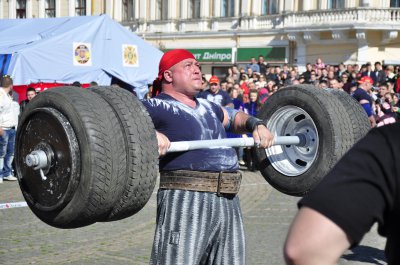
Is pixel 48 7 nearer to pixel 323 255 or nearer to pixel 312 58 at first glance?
pixel 312 58

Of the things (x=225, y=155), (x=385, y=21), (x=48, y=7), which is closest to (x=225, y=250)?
(x=225, y=155)

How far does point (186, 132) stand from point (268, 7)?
3006 cm

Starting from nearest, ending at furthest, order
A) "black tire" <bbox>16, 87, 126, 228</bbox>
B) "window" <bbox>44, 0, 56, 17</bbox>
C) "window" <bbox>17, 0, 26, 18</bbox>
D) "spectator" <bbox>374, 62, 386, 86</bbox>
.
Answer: "black tire" <bbox>16, 87, 126, 228</bbox> < "spectator" <bbox>374, 62, 386, 86</bbox> < "window" <bbox>44, 0, 56, 17</bbox> < "window" <bbox>17, 0, 26, 18</bbox>


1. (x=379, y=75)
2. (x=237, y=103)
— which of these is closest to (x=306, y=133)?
(x=237, y=103)

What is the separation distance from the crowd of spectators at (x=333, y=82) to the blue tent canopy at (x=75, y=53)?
98.0 inches

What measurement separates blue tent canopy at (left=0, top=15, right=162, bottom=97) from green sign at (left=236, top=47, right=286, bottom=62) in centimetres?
1352

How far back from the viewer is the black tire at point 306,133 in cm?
459

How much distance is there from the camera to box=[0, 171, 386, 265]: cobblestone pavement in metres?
6.45

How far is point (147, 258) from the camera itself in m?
6.54

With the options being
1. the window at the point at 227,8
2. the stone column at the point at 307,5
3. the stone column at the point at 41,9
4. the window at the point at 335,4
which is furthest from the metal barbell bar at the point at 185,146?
the stone column at the point at 41,9

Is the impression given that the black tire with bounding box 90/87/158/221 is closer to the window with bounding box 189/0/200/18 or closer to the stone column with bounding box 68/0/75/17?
the window with bounding box 189/0/200/18

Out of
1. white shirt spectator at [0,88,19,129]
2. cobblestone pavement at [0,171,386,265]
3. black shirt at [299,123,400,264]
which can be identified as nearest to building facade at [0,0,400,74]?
white shirt spectator at [0,88,19,129]

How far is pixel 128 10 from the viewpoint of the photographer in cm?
3975

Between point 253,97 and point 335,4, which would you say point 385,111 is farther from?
point 335,4
